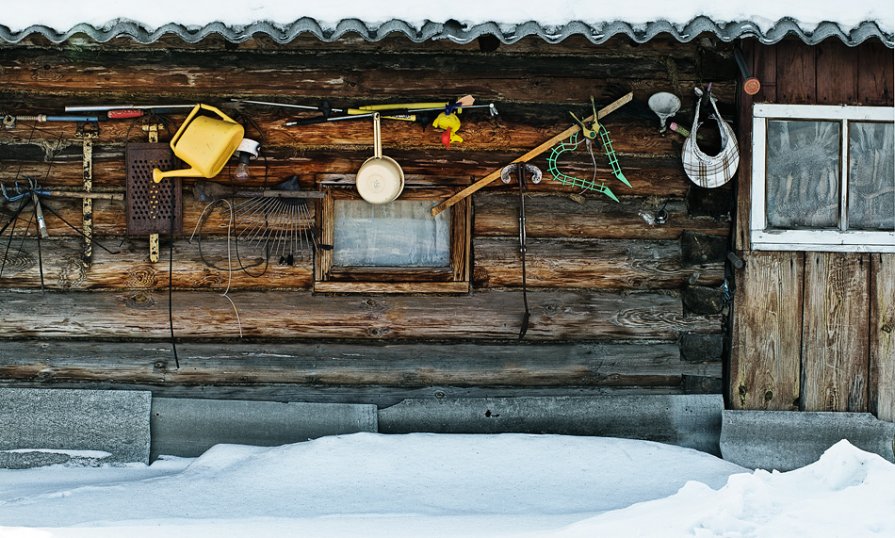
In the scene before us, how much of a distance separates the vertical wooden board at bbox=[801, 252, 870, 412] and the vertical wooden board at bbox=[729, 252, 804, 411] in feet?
0.26

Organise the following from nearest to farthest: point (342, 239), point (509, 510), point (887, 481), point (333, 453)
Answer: point (887, 481), point (509, 510), point (333, 453), point (342, 239)

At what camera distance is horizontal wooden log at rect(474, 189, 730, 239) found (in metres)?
6.10

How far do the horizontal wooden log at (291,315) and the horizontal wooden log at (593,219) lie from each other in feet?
1.46

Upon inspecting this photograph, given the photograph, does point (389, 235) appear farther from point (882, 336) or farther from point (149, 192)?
point (882, 336)

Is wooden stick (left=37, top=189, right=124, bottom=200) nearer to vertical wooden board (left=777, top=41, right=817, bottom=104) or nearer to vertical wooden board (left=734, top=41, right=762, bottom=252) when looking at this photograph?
vertical wooden board (left=734, top=41, right=762, bottom=252)

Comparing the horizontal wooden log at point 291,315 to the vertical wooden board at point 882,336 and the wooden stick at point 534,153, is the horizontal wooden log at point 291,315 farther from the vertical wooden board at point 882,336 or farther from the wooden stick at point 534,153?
the vertical wooden board at point 882,336

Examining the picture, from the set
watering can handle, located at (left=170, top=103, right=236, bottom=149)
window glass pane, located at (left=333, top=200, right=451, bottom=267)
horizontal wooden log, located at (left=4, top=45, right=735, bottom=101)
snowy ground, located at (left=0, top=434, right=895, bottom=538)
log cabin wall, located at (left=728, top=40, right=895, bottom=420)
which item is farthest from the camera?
window glass pane, located at (left=333, top=200, right=451, bottom=267)

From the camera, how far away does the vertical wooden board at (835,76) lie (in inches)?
237

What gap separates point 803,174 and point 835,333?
1.13 meters

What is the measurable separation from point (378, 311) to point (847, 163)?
3388 mm

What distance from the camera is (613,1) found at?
554 centimetres

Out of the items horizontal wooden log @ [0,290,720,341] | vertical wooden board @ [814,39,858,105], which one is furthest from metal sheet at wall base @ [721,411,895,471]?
vertical wooden board @ [814,39,858,105]

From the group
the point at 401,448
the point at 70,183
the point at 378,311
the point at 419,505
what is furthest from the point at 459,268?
the point at 70,183

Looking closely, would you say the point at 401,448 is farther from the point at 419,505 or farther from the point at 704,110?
the point at 704,110
